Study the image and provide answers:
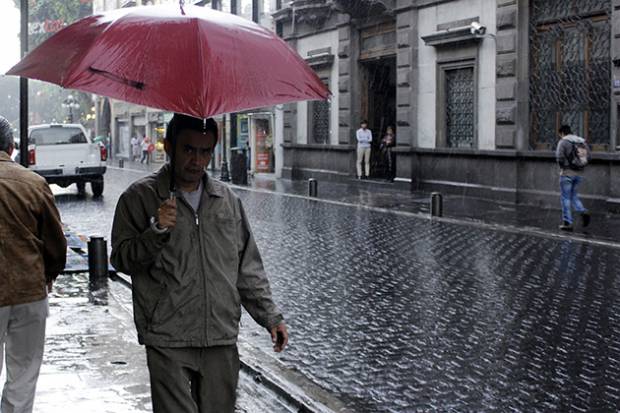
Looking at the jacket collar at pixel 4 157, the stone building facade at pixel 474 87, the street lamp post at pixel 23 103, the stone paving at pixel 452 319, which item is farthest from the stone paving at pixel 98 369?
the stone building facade at pixel 474 87

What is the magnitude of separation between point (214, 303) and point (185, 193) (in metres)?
0.44

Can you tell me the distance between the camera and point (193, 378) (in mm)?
3592

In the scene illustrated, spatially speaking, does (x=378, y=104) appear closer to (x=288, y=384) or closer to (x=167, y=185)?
(x=288, y=384)

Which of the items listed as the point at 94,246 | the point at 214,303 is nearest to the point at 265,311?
the point at 214,303

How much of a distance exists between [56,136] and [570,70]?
13121mm

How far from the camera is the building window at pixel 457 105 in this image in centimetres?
2189

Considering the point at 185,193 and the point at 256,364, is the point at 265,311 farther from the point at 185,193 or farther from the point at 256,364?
the point at 256,364

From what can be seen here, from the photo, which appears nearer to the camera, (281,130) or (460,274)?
(460,274)

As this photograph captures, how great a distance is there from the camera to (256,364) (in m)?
6.37

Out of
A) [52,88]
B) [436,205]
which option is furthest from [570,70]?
[52,88]

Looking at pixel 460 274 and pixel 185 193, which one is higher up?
pixel 185 193

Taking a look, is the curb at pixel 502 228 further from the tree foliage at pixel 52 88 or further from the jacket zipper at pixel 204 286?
the tree foliage at pixel 52 88

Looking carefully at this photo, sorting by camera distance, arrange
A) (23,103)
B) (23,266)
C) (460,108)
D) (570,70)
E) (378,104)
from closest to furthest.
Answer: (23,266) < (23,103) < (570,70) < (460,108) < (378,104)

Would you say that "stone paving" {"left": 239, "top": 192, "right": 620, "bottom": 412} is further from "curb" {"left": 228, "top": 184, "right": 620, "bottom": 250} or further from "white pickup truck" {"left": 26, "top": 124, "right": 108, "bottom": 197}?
"white pickup truck" {"left": 26, "top": 124, "right": 108, "bottom": 197}
